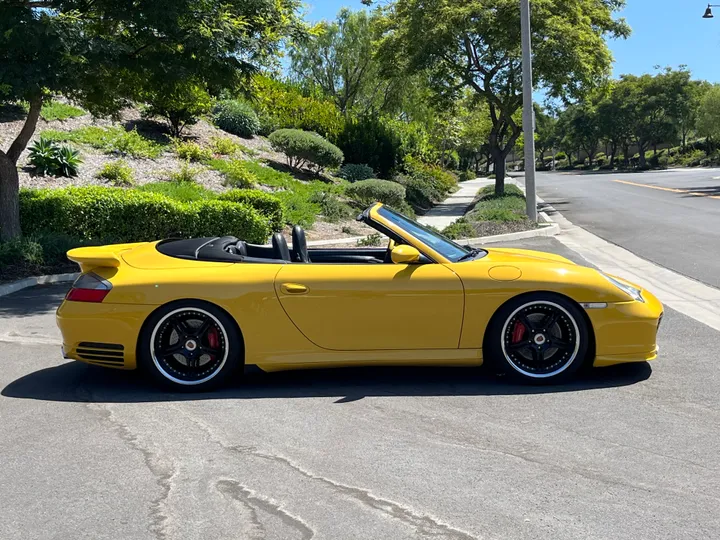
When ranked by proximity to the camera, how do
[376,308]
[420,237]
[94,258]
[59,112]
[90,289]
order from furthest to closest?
[59,112], [420,237], [94,258], [90,289], [376,308]

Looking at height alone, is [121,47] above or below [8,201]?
above

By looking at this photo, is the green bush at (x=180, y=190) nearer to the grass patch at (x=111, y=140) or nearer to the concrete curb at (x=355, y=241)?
the grass patch at (x=111, y=140)

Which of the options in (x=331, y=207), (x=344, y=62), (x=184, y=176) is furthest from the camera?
(x=344, y=62)

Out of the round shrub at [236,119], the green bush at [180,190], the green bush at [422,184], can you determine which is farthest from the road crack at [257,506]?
the round shrub at [236,119]

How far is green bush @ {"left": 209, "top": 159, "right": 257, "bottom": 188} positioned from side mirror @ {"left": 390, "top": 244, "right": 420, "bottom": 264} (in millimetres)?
14394

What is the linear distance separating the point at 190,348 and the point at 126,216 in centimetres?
844

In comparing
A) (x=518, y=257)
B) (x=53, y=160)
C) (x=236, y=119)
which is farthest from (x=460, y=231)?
(x=236, y=119)

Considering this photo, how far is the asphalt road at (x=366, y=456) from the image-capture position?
3119mm

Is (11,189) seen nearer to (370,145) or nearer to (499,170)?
(370,145)

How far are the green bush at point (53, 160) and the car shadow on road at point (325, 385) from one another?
1218 cm

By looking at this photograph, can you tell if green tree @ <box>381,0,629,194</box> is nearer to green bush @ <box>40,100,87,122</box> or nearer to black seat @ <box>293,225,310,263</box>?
green bush @ <box>40,100,87,122</box>

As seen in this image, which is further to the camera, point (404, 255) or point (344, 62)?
point (344, 62)

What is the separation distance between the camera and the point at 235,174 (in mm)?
18969

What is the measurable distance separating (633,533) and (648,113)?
79.5m
